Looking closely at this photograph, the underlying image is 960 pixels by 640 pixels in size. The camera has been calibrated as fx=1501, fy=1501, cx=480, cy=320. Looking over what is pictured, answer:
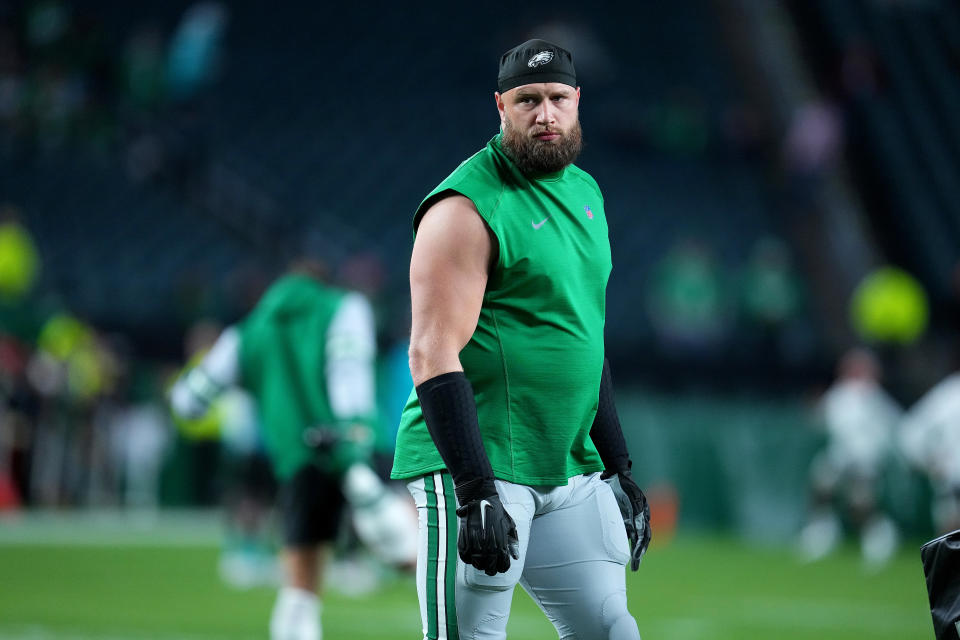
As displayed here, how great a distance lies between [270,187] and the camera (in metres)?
24.0

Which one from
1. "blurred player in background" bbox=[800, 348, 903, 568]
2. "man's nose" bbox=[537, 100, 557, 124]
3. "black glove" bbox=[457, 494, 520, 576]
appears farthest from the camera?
"blurred player in background" bbox=[800, 348, 903, 568]

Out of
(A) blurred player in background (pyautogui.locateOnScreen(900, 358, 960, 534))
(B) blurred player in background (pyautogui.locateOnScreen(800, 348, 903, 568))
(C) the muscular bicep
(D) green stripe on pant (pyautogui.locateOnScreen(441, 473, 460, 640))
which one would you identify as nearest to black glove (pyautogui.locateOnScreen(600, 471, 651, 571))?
(D) green stripe on pant (pyautogui.locateOnScreen(441, 473, 460, 640))

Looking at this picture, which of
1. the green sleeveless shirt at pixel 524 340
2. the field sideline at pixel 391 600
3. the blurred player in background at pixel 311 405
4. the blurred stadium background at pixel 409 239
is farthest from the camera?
the blurred stadium background at pixel 409 239

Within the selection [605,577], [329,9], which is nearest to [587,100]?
[329,9]

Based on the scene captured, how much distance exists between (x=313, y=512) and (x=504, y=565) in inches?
145

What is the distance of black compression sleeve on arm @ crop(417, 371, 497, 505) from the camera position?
13.1ft

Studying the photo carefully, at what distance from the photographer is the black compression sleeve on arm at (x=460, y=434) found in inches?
157

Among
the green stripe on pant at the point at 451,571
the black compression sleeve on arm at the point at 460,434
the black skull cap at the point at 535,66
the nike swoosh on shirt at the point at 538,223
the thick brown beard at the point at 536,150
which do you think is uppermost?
the black skull cap at the point at 535,66

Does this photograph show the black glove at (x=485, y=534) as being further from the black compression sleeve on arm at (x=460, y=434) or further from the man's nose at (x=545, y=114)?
the man's nose at (x=545, y=114)

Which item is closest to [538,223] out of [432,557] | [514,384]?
[514,384]

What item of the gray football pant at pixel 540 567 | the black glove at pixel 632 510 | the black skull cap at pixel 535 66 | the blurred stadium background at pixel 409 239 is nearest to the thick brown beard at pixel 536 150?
the black skull cap at pixel 535 66

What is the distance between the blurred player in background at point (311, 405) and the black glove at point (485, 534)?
3.44 meters

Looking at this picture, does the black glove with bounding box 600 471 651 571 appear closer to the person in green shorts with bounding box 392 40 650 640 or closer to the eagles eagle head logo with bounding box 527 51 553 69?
the person in green shorts with bounding box 392 40 650 640

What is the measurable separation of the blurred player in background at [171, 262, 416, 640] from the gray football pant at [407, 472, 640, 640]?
3161 mm
